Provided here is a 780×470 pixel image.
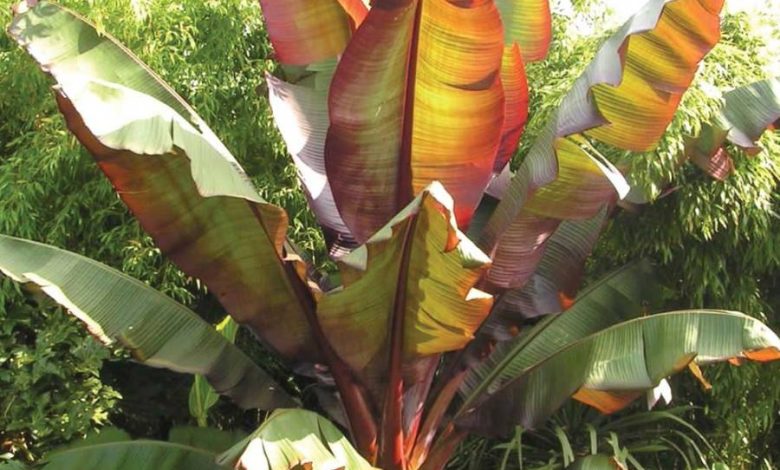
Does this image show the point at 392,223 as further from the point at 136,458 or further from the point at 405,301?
the point at 136,458

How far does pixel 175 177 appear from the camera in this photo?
10.3ft

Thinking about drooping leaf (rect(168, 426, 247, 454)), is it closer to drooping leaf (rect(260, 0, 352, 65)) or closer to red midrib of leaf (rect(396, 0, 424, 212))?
red midrib of leaf (rect(396, 0, 424, 212))

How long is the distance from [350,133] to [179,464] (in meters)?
1.31

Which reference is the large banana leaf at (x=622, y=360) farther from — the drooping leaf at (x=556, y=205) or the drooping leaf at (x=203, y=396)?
the drooping leaf at (x=203, y=396)

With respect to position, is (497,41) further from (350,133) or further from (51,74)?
(51,74)

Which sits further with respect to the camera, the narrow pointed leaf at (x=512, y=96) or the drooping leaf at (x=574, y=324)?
the drooping leaf at (x=574, y=324)

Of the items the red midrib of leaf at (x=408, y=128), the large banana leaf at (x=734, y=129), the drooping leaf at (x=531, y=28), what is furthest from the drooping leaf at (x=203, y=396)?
the large banana leaf at (x=734, y=129)

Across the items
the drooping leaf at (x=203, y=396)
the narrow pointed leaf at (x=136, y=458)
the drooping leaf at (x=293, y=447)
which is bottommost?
the drooping leaf at (x=203, y=396)

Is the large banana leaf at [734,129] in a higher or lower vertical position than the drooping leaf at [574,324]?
higher

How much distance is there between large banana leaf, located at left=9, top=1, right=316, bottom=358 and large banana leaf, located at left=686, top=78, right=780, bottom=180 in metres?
1.48

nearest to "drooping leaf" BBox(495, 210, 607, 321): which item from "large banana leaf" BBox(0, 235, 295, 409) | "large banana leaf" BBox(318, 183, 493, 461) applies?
"large banana leaf" BBox(318, 183, 493, 461)

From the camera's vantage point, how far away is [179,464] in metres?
3.51

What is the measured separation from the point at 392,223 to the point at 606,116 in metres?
1.04

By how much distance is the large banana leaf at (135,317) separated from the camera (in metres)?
3.22
